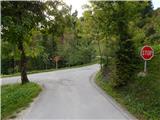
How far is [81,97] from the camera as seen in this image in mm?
18125

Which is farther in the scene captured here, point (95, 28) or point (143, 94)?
point (95, 28)

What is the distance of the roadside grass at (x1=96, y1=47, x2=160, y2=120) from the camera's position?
13.5 metres

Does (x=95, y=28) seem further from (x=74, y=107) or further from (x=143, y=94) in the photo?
(x=74, y=107)

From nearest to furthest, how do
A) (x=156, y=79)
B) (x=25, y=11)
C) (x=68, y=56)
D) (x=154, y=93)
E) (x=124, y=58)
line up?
(x=25, y=11) → (x=154, y=93) → (x=156, y=79) → (x=124, y=58) → (x=68, y=56)

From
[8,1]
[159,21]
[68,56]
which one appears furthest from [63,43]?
[8,1]

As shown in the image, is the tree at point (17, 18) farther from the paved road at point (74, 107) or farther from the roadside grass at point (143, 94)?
the roadside grass at point (143, 94)

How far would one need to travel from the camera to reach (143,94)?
52.9 feet

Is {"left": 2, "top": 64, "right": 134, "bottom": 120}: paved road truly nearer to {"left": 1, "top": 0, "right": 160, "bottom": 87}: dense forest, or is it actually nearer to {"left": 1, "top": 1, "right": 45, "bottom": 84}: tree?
{"left": 1, "top": 0, "right": 160, "bottom": 87}: dense forest

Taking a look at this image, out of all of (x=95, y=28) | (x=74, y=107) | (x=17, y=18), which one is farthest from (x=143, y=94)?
(x=95, y=28)

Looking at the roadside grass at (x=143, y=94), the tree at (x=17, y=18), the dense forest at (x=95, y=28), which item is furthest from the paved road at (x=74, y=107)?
the tree at (x=17, y=18)

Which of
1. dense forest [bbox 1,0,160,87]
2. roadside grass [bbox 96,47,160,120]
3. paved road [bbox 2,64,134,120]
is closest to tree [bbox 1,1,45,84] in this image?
dense forest [bbox 1,0,160,87]

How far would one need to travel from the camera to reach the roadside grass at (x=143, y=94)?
1352 centimetres

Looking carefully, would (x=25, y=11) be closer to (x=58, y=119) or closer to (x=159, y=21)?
(x=58, y=119)

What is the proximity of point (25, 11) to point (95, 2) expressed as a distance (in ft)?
41.6
